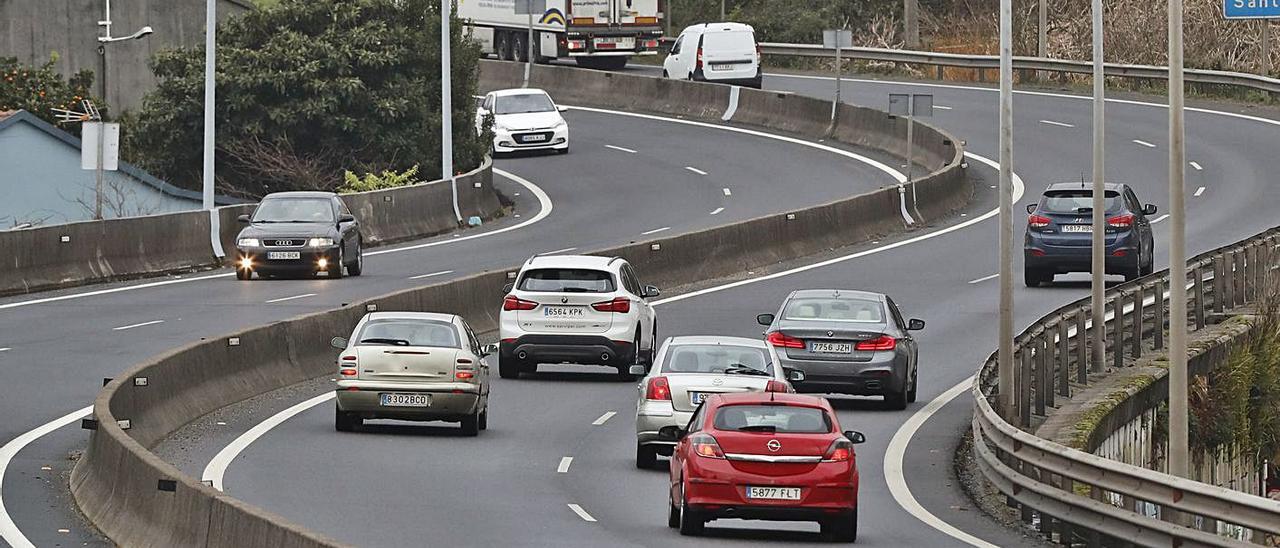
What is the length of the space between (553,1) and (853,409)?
48.6 m

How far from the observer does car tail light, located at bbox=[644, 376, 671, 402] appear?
68.7ft


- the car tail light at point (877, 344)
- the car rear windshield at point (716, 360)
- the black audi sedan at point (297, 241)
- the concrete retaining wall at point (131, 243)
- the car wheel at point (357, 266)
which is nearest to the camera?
the car rear windshield at point (716, 360)

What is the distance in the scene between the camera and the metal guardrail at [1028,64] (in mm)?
62938

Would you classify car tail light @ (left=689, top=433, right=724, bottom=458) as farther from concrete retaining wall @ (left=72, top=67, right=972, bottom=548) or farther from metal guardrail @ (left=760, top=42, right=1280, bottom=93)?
metal guardrail @ (left=760, top=42, right=1280, bottom=93)

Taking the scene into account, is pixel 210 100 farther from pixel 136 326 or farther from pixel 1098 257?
pixel 1098 257

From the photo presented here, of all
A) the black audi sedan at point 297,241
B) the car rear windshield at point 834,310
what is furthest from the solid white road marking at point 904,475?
the black audi sedan at point 297,241

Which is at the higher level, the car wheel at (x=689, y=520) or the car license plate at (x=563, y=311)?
the car license plate at (x=563, y=311)

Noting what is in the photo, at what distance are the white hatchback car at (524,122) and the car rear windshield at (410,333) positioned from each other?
37.3 metres

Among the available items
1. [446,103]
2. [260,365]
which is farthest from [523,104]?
[260,365]

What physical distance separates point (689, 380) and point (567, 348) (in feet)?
21.2

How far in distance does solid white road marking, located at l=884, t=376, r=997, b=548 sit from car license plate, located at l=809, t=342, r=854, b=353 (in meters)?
1.06

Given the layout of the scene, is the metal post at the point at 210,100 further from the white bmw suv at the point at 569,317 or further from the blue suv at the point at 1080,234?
the white bmw suv at the point at 569,317

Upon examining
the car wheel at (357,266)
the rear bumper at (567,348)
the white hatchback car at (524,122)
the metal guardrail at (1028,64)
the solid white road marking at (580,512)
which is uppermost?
the metal guardrail at (1028,64)

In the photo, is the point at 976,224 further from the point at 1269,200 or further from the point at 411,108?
the point at 411,108
